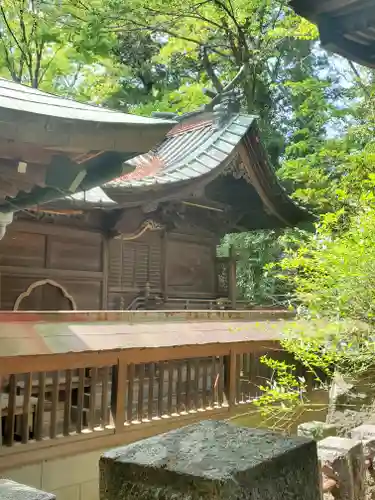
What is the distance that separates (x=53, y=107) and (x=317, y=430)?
15.4 feet

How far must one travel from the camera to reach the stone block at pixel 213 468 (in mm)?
1159

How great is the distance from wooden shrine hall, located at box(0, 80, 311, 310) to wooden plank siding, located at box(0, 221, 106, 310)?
0.06 feet

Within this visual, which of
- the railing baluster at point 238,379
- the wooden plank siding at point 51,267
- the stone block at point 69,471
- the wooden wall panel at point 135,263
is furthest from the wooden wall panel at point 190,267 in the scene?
the stone block at point 69,471

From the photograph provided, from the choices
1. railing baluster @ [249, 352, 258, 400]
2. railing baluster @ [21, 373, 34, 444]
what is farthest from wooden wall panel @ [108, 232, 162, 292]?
railing baluster @ [21, 373, 34, 444]

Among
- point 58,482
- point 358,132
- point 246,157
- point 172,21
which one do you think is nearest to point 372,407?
point 58,482

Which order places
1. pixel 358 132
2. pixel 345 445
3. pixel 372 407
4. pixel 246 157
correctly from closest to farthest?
pixel 345 445
pixel 372 407
pixel 246 157
pixel 358 132

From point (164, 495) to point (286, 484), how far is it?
316 millimetres

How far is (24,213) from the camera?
8.30 m

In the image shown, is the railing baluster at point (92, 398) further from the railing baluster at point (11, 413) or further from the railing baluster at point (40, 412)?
the railing baluster at point (11, 413)

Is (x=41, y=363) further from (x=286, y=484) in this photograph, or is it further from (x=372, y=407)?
(x=372, y=407)

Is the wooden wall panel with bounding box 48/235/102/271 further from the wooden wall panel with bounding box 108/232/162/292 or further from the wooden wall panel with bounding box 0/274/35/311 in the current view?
the wooden wall panel with bounding box 0/274/35/311

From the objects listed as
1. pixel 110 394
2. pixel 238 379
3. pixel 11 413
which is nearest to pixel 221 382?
pixel 238 379

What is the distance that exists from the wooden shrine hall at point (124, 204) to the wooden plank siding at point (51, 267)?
0.06 ft

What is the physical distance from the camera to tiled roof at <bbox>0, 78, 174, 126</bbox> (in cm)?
333
